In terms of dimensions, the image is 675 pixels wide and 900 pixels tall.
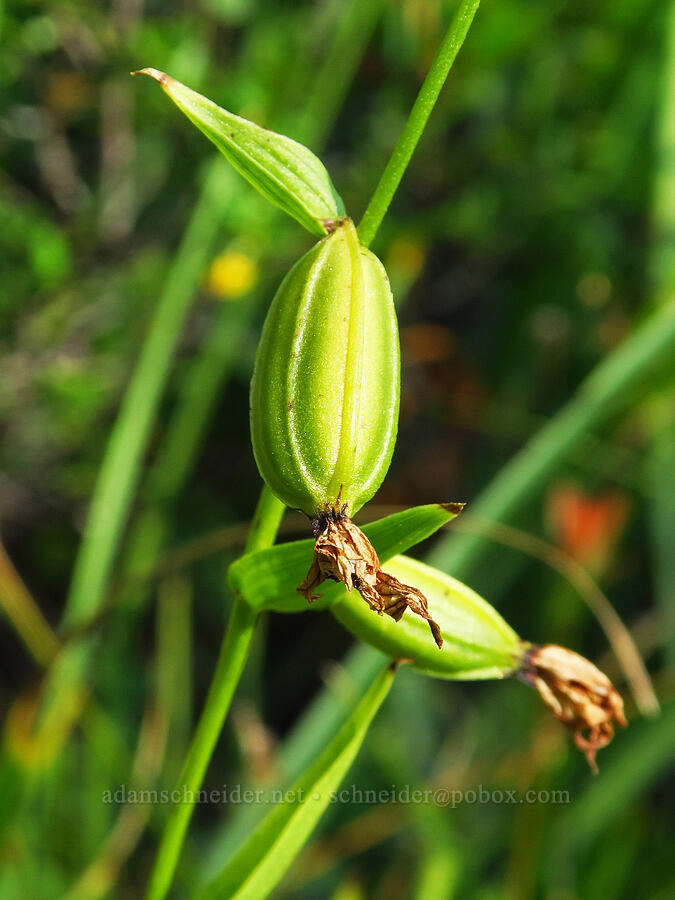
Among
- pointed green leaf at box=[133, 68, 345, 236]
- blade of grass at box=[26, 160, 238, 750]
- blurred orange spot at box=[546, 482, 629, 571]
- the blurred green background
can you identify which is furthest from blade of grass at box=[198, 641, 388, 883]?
pointed green leaf at box=[133, 68, 345, 236]

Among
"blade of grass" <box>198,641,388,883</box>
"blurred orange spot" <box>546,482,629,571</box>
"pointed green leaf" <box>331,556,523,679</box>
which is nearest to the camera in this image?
"pointed green leaf" <box>331,556,523,679</box>

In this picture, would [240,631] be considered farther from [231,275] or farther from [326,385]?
[231,275]

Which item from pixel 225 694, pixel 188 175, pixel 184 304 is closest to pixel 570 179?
pixel 188 175

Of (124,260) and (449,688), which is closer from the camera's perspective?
(124,260)

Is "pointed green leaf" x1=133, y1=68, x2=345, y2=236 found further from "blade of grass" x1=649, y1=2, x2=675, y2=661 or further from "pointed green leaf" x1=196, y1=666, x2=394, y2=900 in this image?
"blade of grass" x1=649, y1=2, x2=675, y2=661

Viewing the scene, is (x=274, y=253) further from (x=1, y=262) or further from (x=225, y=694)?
(x=225, y=694)

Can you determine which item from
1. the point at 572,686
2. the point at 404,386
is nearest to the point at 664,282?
the point at 404,386
